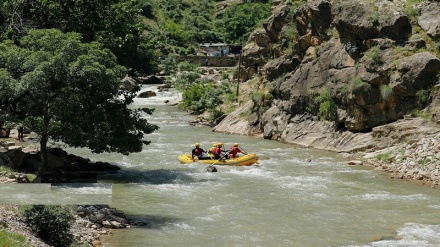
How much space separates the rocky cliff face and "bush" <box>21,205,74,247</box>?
20.0 m

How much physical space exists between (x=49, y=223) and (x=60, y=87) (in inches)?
304

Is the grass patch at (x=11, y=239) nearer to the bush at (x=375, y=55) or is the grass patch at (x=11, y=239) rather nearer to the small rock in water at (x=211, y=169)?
the small rock in water at (x=211, y=169)

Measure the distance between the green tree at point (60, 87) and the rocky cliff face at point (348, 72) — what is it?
1453 cm

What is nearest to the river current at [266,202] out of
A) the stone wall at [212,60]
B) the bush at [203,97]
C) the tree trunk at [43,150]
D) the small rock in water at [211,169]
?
the small rock in water at [211,169]

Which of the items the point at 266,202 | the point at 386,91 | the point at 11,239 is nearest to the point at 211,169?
the point at 266,202

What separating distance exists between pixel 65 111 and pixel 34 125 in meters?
1.12

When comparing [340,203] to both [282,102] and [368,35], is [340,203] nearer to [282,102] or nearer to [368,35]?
[368,35]

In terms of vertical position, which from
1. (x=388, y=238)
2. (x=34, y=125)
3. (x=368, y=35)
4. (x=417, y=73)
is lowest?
(x=388, y=238)

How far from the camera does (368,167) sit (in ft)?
87.9

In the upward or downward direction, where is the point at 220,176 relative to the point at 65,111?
downward

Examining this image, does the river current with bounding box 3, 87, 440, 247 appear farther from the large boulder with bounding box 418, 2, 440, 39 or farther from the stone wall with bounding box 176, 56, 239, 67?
the stone wall with bounding box 176, 56, 239, 67

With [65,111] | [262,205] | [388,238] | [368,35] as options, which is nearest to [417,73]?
[368,35]

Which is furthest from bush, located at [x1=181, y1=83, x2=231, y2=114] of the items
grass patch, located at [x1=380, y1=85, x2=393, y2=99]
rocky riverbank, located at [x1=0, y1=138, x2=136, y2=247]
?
rocky riverbank, located at [x1=0, y1=138, x2=136, y2=247]

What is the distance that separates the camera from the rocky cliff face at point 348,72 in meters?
29.8
